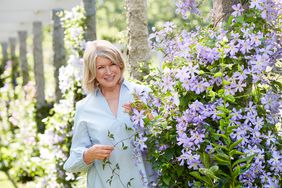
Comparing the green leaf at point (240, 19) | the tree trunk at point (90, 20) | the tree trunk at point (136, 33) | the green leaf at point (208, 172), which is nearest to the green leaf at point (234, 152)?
the green leaf at point (208, 172)

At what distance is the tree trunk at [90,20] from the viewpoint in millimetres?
6320

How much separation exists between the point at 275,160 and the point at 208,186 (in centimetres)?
31

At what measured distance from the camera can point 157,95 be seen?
121 inches

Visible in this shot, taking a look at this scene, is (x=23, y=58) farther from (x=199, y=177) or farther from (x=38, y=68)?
(x=199, y=177)

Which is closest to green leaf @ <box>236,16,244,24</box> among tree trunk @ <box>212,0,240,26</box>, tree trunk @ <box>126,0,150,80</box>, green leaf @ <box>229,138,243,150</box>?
tree trunk @ <box>212,0,240,26</box>

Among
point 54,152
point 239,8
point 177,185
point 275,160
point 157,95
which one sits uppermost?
point 239,8

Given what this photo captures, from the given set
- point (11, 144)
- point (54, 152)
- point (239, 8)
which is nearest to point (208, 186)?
point (239, 8)

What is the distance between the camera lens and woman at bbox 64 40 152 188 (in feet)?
11.2

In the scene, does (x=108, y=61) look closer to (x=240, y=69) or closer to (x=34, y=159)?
(x=240, y=69)

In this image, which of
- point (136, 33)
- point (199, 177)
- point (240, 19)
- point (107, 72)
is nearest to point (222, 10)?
point (240, 19)

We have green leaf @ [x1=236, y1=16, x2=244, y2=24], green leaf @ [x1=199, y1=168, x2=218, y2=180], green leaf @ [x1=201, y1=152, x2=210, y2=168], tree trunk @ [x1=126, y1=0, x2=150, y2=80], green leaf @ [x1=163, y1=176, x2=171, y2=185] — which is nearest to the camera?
green leaf @ [x1=199, y1=168, x2=218, y2=180]

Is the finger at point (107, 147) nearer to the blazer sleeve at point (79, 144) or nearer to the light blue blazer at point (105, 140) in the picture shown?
the light blue blazer at point (105, 140)

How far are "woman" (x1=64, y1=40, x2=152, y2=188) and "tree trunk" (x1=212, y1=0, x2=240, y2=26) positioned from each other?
0.51m

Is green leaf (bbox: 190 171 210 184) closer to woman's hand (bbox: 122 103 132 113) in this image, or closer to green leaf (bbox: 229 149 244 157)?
green leaf (bbox: 229 149 244 157)
